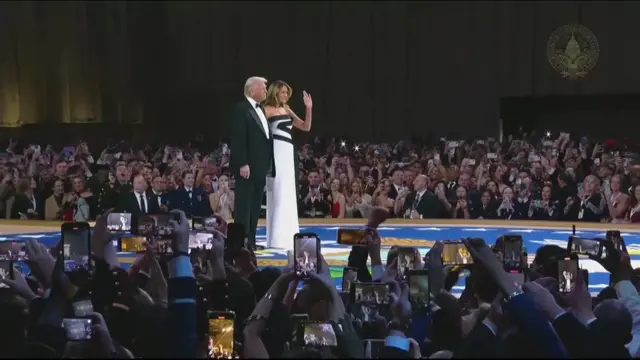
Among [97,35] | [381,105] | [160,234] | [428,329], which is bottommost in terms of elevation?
[428,329]

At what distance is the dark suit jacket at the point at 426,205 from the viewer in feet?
31.3

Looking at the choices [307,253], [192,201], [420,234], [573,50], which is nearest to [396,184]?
[192,201]

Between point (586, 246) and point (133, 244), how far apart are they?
1.72 metres

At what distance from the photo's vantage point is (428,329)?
10.7ft

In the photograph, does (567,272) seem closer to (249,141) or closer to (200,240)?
(200,240)

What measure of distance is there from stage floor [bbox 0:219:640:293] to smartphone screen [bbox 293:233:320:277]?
2496 millimetres

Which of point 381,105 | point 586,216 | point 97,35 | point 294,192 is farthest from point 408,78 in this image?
point 294,192

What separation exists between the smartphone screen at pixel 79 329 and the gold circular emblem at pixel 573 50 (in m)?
13.4

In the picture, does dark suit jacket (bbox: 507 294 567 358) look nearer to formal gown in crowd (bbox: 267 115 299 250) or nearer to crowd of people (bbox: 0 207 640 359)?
crowd of people (bbox: 0 207 640 359)

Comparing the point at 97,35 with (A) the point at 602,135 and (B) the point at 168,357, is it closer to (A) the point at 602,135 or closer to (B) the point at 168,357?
(A) the point at 602,135

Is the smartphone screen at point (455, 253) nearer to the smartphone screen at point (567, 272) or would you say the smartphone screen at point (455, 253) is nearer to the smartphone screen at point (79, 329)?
the smartphone screen at point (567, 272)

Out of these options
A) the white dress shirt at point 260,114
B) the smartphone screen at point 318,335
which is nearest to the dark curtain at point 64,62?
the white dress shirt at point 260,114

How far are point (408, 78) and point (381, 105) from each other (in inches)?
23.7

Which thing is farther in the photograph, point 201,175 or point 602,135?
point 602,135
